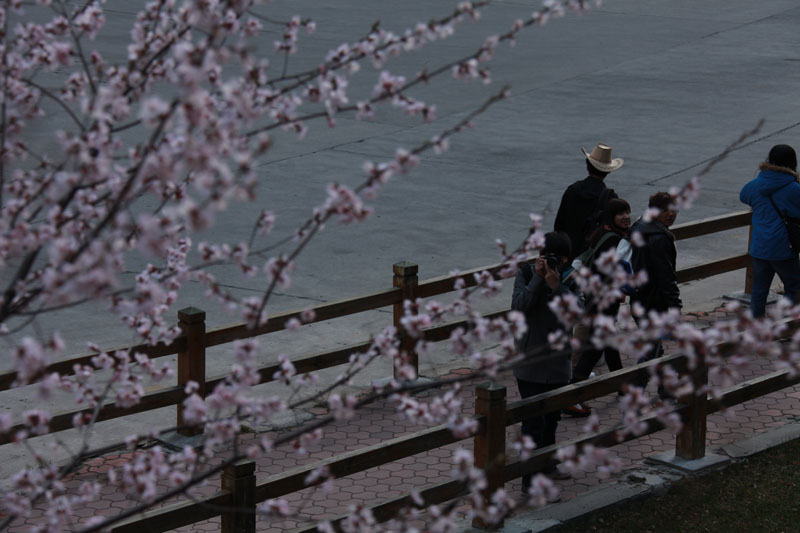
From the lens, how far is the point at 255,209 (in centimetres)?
1487

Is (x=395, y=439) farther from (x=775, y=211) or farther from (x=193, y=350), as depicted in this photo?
(x=775, y=211)

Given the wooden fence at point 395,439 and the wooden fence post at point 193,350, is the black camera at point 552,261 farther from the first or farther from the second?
the wooden fence post at point 193,350

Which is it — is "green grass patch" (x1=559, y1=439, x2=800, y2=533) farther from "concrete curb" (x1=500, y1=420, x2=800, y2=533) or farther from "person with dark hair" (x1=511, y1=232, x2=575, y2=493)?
"person with dark hair" (x1=511, y1=232, x2=575, y2=493)

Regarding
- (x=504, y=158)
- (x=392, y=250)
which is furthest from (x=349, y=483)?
(x=504, y=158)

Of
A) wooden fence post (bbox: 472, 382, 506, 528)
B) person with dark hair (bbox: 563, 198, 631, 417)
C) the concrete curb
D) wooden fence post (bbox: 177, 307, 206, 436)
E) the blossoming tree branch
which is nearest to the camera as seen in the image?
the blossoming tree branch

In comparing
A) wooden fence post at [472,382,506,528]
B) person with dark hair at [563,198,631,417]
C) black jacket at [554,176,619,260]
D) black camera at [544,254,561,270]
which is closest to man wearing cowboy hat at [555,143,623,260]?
black jacket at [554,176,619,260]

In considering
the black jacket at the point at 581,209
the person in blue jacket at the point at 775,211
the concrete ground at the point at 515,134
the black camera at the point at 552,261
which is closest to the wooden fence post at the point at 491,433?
the black camera at the point at 552,261

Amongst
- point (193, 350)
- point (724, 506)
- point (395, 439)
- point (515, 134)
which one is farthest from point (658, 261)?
point (515, 134)

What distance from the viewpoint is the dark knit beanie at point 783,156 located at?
9.51m

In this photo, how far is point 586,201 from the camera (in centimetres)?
945

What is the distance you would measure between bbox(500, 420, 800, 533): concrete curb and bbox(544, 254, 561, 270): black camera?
1502 mm

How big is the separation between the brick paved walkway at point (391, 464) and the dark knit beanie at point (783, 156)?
182 cm

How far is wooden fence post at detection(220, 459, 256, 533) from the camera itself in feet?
18.3

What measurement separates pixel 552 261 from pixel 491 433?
1.30 m
